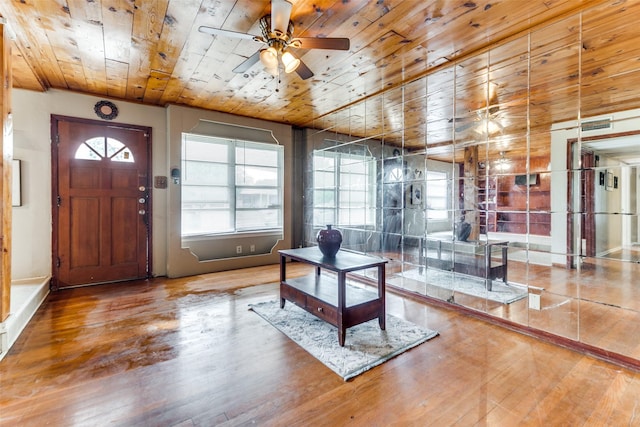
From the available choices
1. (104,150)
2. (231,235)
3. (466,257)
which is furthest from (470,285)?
(104,150)

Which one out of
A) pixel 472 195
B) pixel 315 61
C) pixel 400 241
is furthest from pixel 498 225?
pixel 315 61

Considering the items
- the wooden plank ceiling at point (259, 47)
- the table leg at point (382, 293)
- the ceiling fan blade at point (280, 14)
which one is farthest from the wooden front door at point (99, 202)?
the table leg at point (382, 293)

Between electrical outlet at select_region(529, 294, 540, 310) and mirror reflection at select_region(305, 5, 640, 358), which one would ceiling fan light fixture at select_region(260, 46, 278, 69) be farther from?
electrical outlet at select_region(529, 294, 540, 310)

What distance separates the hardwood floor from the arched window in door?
215cm

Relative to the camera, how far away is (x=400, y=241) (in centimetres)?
380

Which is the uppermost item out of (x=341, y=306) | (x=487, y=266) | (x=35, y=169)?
(x=35, y=169)

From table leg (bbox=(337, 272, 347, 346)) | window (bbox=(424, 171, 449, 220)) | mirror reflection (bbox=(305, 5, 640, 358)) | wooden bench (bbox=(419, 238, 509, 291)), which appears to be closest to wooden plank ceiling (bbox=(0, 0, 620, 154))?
mirror reflection (bbox=(305, 5, 640, 358))

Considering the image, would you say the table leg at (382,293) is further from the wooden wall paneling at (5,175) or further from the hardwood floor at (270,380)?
the wooden wall paneling at (5,175)

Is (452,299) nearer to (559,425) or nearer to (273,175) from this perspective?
(559,425)

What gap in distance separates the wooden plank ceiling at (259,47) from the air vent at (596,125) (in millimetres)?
216

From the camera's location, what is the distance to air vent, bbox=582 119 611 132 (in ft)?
7.40

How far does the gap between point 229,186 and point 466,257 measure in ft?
11.9

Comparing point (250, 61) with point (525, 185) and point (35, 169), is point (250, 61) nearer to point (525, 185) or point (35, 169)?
point (525, 185)

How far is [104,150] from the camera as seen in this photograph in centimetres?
410
